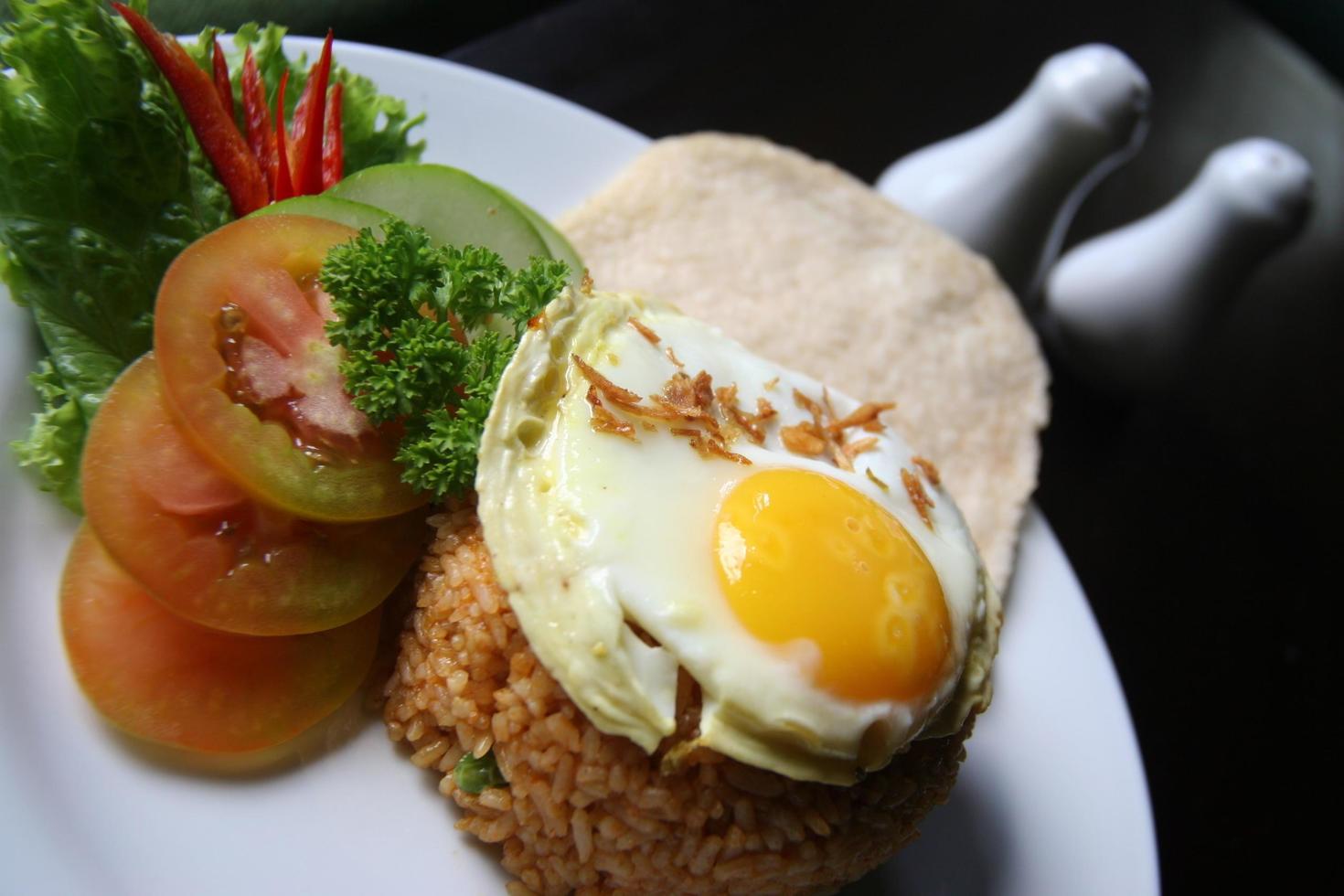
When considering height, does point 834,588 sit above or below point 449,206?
below

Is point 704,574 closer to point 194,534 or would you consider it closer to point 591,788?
point 591,788

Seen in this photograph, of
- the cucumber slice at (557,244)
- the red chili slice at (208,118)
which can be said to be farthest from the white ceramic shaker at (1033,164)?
the red chili slice at (208,118)

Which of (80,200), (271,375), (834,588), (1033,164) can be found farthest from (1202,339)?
(80,200)

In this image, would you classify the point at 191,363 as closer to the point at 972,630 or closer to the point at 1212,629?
the point at 972,630

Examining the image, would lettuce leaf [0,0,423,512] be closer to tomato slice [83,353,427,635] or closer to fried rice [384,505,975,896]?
tomato slice [83,353,427,635]

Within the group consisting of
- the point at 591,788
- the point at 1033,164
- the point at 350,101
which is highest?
the point at 350,101

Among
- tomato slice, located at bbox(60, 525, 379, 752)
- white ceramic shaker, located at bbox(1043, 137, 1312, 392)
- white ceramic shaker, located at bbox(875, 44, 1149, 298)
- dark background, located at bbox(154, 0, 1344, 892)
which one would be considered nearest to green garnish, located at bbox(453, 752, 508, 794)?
tomato slice, located at bbox(60, 525, 379, 752)

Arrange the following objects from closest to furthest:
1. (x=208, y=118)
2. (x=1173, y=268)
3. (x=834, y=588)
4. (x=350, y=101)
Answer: (x=834, y=588) < (x=208, y=118) < (x=350, y=101) < (x=1173, y=268)
